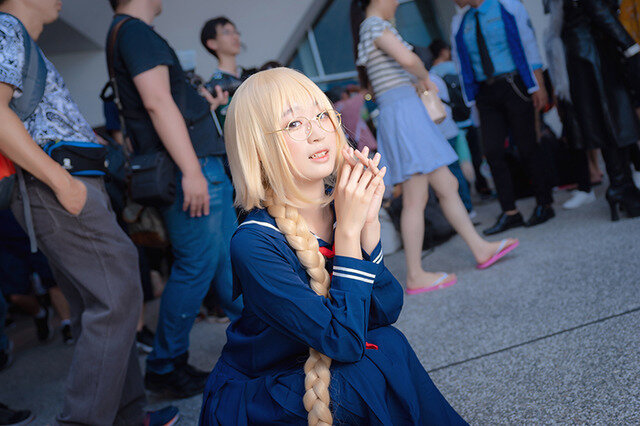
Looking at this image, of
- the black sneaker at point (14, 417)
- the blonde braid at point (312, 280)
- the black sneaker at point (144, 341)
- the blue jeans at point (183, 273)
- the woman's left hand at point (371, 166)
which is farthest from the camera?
the black sneaker at point (144, 341)

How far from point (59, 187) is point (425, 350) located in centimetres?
150

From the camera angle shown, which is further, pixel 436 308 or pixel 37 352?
pixel 37 352

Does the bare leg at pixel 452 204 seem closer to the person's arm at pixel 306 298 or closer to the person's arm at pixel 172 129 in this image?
the person's arm at pixel 172 129

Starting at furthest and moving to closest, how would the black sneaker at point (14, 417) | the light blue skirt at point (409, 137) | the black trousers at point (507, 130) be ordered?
the black trousers at point (507, 130) → the light blue skirt at point (409, 137) → the black sneaker at point (14, 417)

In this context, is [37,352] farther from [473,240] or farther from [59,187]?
[473,240]

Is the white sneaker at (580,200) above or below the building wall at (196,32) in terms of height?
below

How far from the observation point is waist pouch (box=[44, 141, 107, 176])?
63.7 inches

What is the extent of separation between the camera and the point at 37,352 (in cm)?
362

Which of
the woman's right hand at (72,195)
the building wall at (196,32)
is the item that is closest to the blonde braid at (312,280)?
the woman's right hand at (72,195)

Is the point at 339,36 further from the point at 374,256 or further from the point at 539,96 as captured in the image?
the point at 374,256

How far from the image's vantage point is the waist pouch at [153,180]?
1999 mm

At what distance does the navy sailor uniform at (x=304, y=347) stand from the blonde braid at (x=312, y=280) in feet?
0.09

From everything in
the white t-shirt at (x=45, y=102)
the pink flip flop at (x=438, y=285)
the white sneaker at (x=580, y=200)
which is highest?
the white t-shirt at (x=45, y=102)

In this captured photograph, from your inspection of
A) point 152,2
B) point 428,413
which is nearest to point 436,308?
point 428,413
